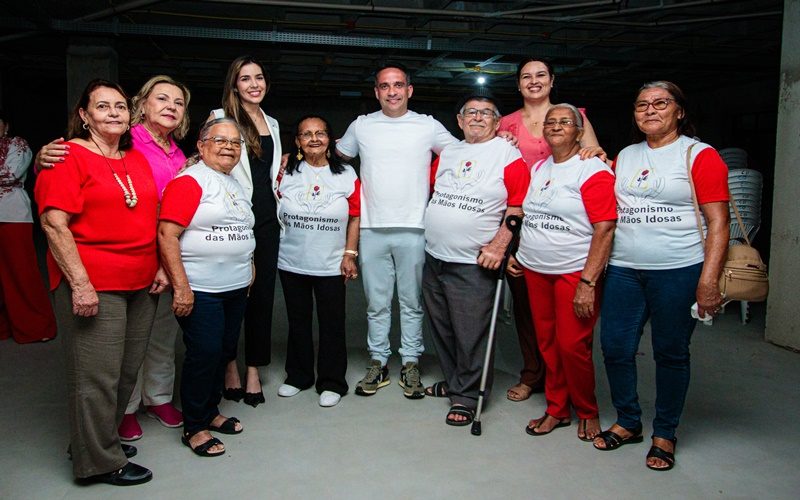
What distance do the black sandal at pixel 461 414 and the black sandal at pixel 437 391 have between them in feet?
1.07

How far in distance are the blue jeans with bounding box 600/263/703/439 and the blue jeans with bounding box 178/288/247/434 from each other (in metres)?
1.67

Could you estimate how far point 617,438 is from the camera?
2889mm

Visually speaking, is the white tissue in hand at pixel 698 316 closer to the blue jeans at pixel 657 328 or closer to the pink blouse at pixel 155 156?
the blue jeans at pixel 657 328

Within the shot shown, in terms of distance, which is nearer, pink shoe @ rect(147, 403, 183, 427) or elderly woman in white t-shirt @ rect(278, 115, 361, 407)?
pink shoe @ rect(147, 403, 183, 427)

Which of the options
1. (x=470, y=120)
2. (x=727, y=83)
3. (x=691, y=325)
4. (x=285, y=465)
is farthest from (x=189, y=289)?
(x=727, y=83)

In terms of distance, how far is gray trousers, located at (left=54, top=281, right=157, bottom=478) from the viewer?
7.57 ft

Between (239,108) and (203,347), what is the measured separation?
1.20m

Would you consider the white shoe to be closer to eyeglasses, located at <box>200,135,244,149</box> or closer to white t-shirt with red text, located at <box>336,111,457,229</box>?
white t-shirt with red text, located at <box>336,111,457,229</box>

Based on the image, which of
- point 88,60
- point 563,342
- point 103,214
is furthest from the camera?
point 88,60

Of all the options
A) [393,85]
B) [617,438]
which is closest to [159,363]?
[393,85]

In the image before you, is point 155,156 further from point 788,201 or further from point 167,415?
point 788,201

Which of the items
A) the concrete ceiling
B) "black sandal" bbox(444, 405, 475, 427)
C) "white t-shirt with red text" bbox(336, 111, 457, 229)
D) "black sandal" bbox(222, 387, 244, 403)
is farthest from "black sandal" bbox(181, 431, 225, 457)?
the concrete ceiling

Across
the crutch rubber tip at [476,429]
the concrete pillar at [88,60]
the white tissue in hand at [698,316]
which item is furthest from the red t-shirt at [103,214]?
the concrete pillar at [88,60]

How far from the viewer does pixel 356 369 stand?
404cm
